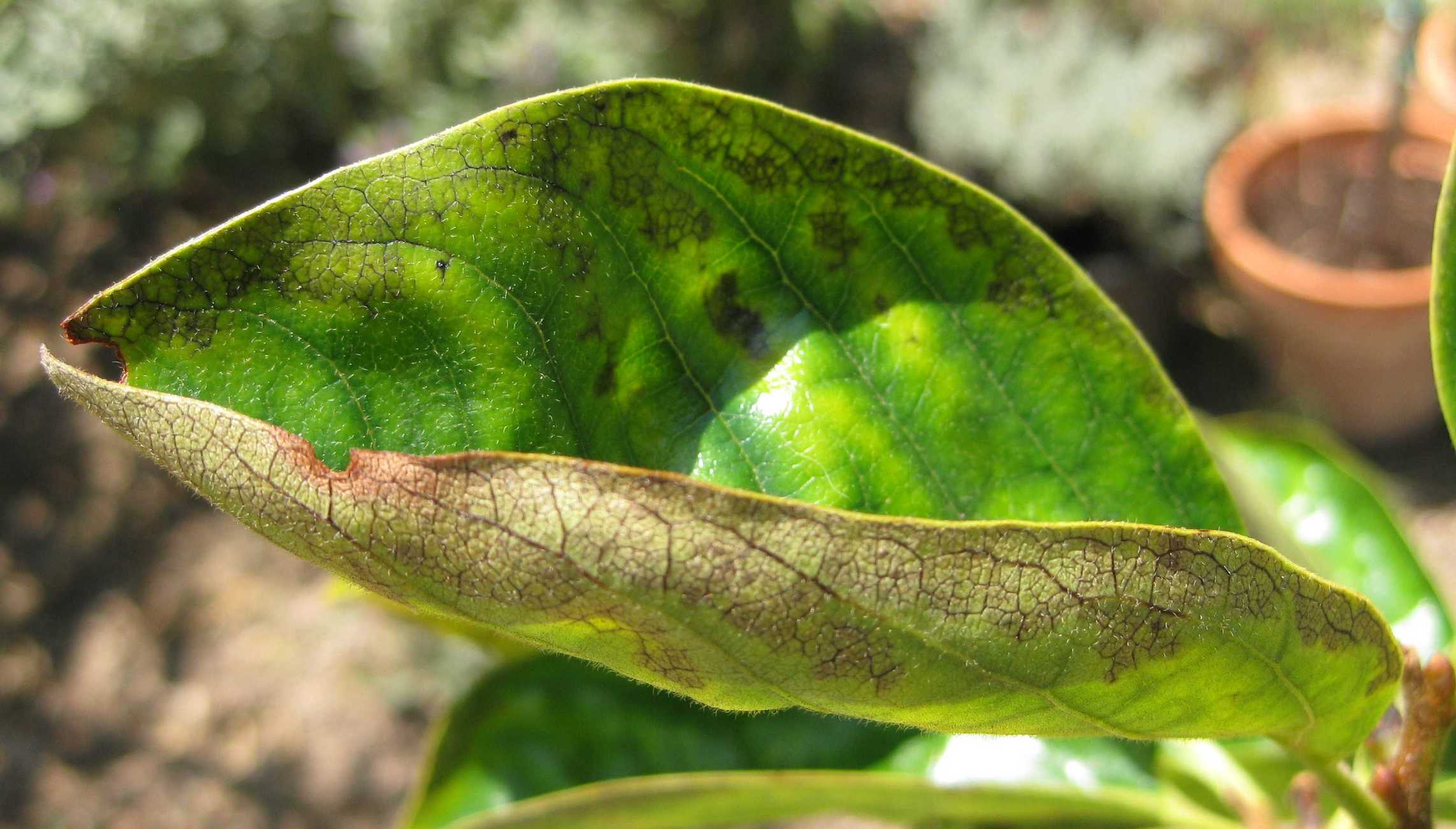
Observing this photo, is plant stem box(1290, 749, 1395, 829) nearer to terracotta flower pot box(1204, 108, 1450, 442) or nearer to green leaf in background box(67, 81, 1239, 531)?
green leaf in background box(67, 81, 1239, 531)

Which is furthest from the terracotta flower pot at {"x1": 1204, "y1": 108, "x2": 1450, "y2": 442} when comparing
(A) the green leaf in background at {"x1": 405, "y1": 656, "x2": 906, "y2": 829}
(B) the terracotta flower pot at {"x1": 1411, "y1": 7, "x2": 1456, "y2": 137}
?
(A) the green leaf in background at {"x1": 405, "y1": 656, "x2": 906, "y2": 829}

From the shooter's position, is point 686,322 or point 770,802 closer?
point 686,322

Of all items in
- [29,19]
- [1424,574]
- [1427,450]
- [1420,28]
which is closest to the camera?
[1424,574]

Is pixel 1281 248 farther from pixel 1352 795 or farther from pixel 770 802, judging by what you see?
pixel 770 802

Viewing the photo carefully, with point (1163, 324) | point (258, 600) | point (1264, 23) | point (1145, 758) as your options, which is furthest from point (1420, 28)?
point (258, 600)

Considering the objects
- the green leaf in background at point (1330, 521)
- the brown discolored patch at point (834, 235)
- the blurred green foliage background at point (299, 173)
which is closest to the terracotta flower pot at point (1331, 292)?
the blurred green foliage background at point (299, 173)

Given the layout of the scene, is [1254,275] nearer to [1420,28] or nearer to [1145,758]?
[1420,28]

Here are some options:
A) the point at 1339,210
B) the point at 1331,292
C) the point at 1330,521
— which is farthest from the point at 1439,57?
the point at 1330,521

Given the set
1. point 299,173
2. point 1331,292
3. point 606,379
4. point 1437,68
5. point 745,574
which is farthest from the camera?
point 299,173
